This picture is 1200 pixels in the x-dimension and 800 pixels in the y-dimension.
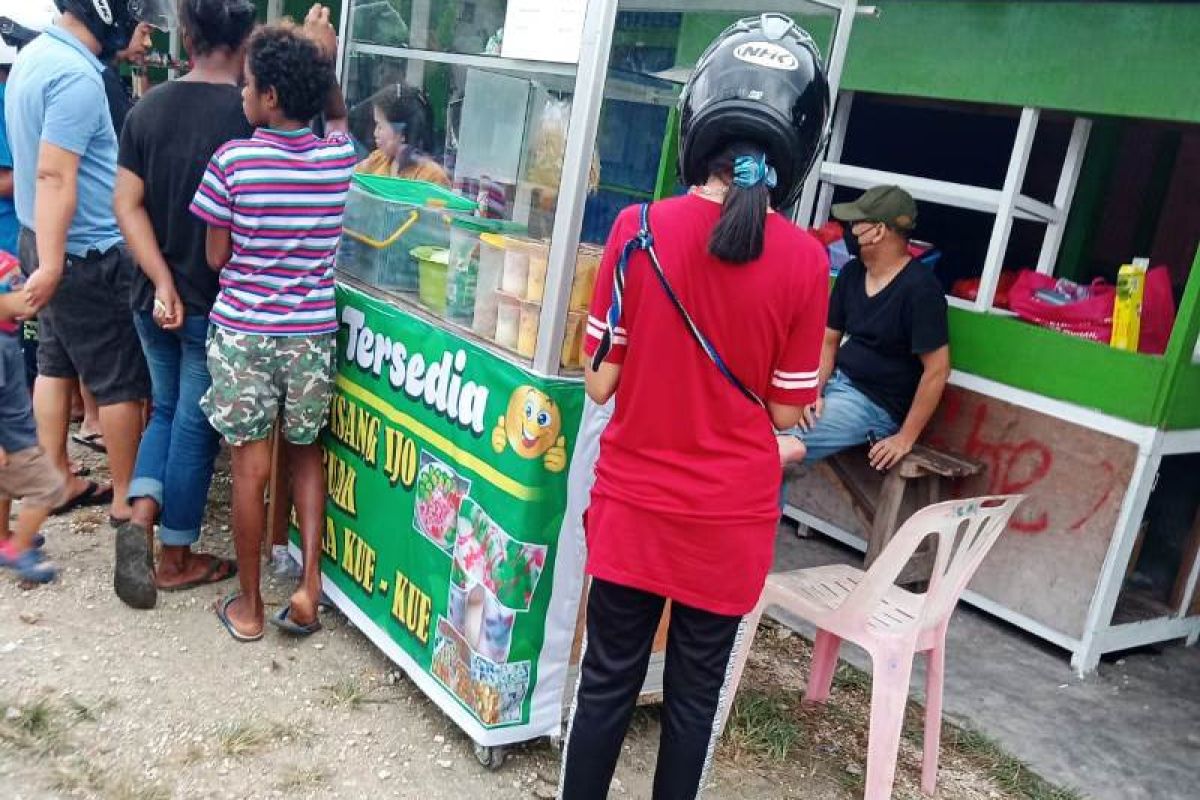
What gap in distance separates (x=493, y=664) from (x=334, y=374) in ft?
3.63

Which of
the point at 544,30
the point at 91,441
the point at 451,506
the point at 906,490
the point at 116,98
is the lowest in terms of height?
the point at 91,441

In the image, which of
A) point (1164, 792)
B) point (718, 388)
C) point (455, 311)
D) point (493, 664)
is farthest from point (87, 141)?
point (1164, 792)

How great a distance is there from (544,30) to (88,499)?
8.65 feet

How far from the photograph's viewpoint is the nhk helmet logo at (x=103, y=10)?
10.6 ft

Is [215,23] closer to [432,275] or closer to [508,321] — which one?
[432,275]

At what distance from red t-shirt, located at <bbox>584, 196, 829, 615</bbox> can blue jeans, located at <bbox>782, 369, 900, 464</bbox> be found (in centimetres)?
187

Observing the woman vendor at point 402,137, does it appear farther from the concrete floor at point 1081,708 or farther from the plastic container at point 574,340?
the concrete floor at point 1081,708

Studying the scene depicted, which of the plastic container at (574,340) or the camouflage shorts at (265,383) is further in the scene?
the camouflage shorts at (265,383)

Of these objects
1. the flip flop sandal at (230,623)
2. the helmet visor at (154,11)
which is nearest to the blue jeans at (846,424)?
the flip flop sandal at (230,623)

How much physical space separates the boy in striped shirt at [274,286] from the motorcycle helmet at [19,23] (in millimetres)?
1301

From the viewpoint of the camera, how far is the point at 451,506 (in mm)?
2766

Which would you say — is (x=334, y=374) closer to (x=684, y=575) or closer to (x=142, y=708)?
(x=142, y=708)

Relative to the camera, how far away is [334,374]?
3.18m

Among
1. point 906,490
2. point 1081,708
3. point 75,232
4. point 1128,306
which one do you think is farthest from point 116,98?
point 1081,708
